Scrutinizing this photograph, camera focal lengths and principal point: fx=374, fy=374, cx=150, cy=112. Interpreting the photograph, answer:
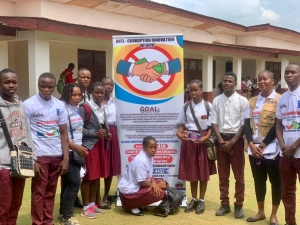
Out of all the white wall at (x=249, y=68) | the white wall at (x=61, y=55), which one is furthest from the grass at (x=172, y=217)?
the white wall at (x=249, y=68)

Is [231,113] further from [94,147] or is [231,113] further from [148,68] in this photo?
[94,147]

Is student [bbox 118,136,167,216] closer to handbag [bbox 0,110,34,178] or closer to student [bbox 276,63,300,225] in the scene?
student [bbox 276,63,300,225]

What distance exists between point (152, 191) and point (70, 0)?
9.50m

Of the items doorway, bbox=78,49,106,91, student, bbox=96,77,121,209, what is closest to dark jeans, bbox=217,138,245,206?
student, bbox=96,77,121,209

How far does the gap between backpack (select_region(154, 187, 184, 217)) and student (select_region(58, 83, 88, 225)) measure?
1043 millimetres

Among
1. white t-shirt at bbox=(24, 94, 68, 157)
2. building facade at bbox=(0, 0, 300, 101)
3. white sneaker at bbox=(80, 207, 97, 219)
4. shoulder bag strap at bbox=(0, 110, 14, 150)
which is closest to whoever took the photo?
shoulder bag strap at bbox=(0, 110, 14, 150)

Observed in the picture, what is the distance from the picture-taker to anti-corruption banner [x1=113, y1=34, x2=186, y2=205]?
15.8 ft

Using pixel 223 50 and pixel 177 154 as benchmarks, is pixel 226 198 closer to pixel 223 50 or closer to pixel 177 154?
pixel 177 154

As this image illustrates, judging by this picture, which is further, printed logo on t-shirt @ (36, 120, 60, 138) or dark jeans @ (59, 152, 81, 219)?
dark jeans @ (59, 152, 81, 219)

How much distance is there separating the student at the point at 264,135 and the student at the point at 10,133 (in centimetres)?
244

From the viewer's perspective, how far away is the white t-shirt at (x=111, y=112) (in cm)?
479

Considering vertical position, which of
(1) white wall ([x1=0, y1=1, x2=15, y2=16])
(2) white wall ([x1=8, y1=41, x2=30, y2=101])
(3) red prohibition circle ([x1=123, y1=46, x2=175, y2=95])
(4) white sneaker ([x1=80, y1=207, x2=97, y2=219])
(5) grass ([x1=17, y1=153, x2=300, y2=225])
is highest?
(1) white wall ([x1=0, y1=1, x2=15, y2=16])

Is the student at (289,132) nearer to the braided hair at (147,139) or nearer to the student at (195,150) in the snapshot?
the student at (195,150)

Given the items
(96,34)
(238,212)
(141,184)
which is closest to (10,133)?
(141,184)
